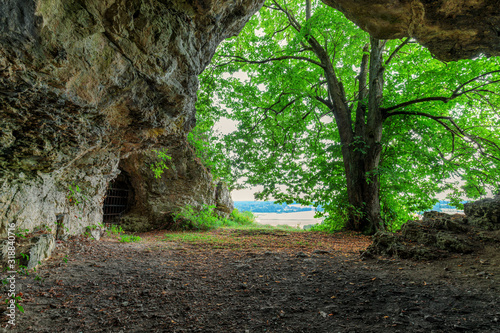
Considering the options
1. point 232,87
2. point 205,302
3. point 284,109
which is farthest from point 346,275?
point 232,87

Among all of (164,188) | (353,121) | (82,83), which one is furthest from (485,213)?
(164,188)

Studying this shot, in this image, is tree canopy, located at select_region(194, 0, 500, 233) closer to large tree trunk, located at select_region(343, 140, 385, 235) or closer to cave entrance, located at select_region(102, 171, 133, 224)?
large tree trunk, located at select_region(343, 140, 385, 235)

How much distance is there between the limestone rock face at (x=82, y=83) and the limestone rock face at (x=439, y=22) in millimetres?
2551

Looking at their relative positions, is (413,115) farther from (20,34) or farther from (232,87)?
(20,34)

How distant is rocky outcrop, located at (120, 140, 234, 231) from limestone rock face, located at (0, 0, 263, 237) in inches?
133

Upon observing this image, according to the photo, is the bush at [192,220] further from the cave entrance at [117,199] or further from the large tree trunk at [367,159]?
the large tree trunk at [367,159]

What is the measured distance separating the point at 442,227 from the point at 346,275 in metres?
2.41

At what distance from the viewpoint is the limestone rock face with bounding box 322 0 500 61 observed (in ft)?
9.89

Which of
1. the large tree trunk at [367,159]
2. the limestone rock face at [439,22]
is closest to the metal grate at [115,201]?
the large tree trunk at [367,159]

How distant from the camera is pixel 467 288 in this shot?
2324mm

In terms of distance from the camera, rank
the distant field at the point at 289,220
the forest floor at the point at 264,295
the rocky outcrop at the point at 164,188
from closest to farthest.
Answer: the forest floor at the point at 264,295
the rocky outcrop at the point at 164,188
the distant field at the point at 289,220

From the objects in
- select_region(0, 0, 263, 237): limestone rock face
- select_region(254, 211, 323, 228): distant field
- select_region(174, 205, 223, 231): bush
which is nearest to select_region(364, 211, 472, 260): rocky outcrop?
select_region(0, 0, 263, 237): limestone rock face

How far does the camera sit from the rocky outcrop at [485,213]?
12.3 ft

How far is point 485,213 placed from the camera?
394cm
